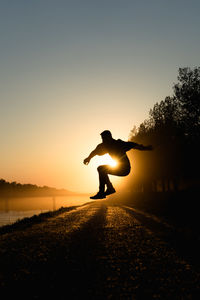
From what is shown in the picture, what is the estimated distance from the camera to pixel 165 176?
198ft

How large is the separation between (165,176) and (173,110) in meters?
13.7

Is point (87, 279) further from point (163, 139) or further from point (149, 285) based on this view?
point (163, 139)

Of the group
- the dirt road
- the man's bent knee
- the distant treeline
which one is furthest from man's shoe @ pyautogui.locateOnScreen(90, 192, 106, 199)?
the distant treeline

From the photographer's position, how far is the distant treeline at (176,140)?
51.4 metres

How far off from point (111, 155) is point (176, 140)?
4855 cm

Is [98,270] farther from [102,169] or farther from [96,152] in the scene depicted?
[96,152]

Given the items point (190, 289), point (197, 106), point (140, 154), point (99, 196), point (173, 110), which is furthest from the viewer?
point (140, 154)

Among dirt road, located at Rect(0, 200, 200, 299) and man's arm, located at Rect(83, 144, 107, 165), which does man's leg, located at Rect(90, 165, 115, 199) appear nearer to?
man's arm, located at Rect(83, 144, 107, 165)

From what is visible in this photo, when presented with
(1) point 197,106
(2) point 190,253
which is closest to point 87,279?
(2) point 190,253

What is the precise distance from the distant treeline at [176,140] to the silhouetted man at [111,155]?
37.2m

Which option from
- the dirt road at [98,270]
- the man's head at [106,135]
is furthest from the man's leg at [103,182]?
the dirt road at [98,270]

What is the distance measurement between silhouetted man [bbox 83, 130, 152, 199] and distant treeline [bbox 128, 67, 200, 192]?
37.2 m

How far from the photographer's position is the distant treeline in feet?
169

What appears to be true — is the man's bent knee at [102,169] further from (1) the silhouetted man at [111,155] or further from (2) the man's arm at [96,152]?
(2) the man's arm at [96,152]
